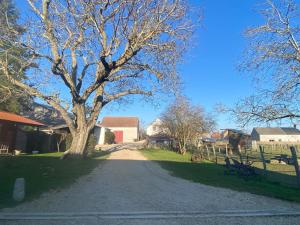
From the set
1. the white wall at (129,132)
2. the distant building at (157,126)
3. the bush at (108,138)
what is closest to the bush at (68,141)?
the distant building at (157,126)

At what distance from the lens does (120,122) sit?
3140 inches

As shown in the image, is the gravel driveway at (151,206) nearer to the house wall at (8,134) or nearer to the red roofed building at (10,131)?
the red roofed building at (10,131)

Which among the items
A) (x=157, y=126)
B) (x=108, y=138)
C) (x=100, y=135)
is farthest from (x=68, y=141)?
(x=108, y=138)

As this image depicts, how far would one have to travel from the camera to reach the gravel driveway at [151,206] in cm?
604

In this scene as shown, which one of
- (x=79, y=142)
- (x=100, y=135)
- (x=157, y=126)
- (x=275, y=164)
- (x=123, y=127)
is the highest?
(x=123, y=127)

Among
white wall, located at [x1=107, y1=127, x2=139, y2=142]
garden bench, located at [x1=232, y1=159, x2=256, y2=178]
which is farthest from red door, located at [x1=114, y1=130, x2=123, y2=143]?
garden bench, located at [x1=232, y1=159, x2=256, y2=178]

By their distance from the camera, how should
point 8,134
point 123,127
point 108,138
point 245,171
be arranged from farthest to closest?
1. point 123,127
2. point 108,138
3. point 8,134
4. point 245,171

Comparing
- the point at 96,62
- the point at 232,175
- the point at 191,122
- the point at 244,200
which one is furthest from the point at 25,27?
the point at 191,122

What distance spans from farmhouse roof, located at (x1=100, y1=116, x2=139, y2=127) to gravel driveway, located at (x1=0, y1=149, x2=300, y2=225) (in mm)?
68327

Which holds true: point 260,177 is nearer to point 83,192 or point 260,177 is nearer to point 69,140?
point 83,192

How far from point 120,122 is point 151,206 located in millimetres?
73001

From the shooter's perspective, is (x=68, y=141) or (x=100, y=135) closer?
(x=68, y=141)

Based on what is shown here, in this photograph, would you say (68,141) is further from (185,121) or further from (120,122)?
(120,122)

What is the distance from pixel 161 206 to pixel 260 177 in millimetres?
7767
